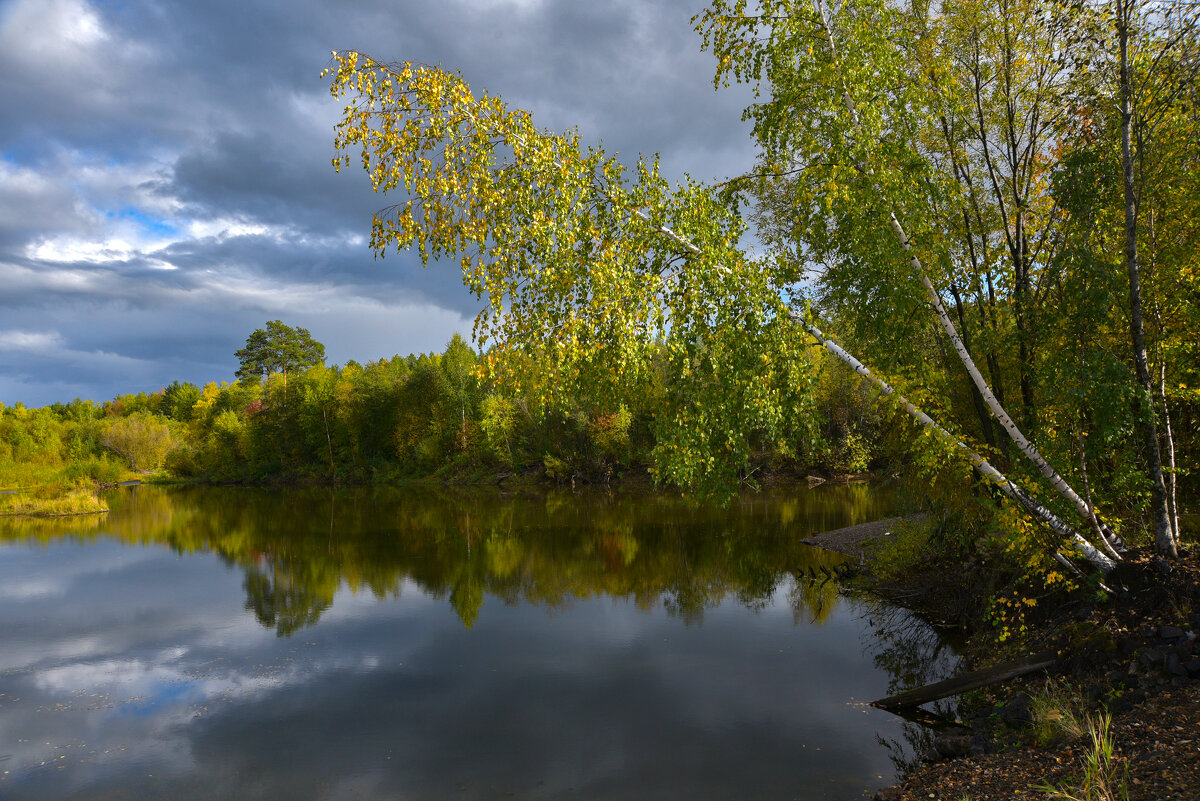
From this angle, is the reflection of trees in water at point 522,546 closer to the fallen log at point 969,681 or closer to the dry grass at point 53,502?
the dry grass at point 53,502

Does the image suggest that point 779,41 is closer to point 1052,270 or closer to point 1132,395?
point 1052,270

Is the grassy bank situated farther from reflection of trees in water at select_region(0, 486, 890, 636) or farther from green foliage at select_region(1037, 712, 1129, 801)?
reflection of trees in water at select_region(0, 486, 890, 636)

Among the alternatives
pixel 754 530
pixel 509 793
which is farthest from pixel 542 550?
pixel 509 793

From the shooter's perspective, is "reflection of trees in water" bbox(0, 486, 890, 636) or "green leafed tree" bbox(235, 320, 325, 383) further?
"green leafed tree" bbox(235, 320, 325, 383)

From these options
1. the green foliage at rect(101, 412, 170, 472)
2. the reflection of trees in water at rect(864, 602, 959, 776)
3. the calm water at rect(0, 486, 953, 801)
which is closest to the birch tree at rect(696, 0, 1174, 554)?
the reflection of trees in water at rect(864, 602, 959, 776)

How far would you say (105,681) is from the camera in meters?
12.8

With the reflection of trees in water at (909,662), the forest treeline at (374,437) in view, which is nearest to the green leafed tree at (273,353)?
the forest treeline at (374,437)

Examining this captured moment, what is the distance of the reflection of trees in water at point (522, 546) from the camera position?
60.1ft

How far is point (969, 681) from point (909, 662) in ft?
8.74

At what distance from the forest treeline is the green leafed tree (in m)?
2.46

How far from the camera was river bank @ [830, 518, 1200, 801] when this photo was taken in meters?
5.67

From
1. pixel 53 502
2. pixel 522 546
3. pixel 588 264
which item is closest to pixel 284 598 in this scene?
pixel 522 546

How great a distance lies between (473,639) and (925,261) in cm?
1146

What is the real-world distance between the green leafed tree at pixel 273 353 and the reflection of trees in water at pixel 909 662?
90.4m
